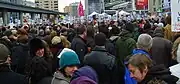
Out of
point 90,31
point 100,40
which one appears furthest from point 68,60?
point 90,31

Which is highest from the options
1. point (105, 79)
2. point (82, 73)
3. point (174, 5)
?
point (174, 5)

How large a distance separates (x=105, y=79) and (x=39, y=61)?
5.78 ft

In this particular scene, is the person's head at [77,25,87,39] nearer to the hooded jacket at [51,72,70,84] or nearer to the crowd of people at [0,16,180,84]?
the crowd of people at [0,16,180,84]

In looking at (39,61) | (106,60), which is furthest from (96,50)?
(39,61)

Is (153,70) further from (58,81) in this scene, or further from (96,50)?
(96,50)

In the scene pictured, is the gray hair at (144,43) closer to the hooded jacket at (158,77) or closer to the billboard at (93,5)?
the hooded jacket at (158,77)

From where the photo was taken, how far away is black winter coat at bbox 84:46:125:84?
6.77 meters

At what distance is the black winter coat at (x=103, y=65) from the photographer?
6773 millimetres

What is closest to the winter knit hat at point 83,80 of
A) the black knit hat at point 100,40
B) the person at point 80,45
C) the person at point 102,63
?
the person at point 102,63

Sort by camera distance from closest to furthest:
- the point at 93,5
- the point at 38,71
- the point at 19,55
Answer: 1. the point at 38,71
2. the point at 19,55
3. the point at 93,5

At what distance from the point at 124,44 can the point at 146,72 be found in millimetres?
4855

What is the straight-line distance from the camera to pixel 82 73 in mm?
4586

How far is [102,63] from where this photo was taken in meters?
6.84

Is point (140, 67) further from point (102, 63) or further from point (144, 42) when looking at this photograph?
point (102, 63)
